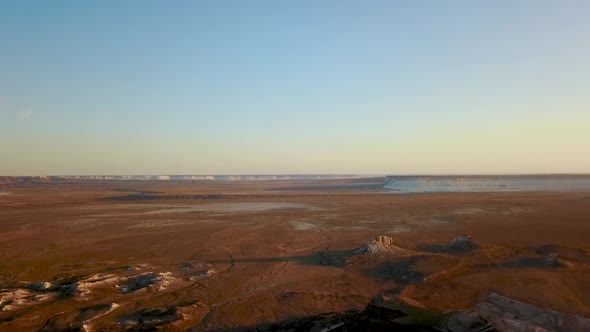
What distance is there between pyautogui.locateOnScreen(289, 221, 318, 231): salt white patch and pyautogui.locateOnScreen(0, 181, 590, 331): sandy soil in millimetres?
87

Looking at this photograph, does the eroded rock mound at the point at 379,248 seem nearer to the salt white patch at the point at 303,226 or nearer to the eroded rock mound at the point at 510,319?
the salt white patch at the point at 303,226

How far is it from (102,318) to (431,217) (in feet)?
107

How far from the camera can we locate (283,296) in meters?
15.9

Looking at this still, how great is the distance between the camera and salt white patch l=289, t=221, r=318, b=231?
1332 inches

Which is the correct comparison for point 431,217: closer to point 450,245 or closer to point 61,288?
point 450,245

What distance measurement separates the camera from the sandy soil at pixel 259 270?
14297 millimetres

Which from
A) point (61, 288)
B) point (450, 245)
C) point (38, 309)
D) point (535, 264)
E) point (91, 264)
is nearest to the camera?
point (38, 309)

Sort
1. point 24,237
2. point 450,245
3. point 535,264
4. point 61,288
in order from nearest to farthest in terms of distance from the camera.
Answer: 1. point 61,288
2. point 535,264
3. point 450,245
4. point 24,237

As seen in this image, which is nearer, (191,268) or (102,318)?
(102,318)

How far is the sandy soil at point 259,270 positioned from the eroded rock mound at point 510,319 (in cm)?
361

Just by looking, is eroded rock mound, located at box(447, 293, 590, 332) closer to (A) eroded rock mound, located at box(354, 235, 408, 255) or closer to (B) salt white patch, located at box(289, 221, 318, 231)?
(A) eroded rock mound, located at box(354, 235, 408, 255)

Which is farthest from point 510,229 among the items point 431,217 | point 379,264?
point 379,264

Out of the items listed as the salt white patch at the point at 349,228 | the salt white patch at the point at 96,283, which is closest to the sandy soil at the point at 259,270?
the salt white patch at the point at 96,283

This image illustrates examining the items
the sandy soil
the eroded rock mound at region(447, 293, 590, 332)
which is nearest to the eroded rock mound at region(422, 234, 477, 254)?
the sandy soil
